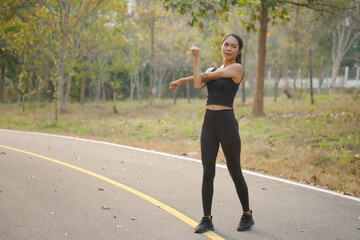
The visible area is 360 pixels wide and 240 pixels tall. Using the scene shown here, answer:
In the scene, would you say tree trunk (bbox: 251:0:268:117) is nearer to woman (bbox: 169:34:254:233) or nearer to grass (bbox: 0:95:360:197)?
grass (bbox: 0:95:360:197)

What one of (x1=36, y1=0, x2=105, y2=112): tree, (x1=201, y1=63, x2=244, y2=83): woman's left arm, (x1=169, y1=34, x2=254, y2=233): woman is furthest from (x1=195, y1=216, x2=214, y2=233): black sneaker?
(x1=36, y1=0, x2=105, y2=112): tree

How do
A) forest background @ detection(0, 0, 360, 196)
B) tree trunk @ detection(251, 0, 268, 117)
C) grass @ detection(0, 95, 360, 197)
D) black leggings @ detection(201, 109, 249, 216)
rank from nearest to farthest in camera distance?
black leggings @ detection(201, 109, 249, 216) → grass @ detection(0, 95, 360, 197) → forest background @ detection(0, 0, 360, 196) → tree trunk @ detection(251, 0, 268, 117)

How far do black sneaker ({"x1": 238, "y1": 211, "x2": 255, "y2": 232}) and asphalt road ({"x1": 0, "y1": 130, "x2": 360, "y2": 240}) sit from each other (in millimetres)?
82

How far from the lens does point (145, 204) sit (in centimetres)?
589

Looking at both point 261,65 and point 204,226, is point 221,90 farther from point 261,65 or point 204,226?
point 261,65

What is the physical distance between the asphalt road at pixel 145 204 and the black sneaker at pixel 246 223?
82mm

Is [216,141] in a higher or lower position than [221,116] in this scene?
lower

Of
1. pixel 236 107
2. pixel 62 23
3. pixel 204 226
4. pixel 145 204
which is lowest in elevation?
pixel 145 204

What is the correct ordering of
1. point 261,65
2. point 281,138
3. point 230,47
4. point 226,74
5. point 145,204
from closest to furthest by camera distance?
1. point 226,74
2. point 230,47
3. point 145,204
4. point 281,138
5. point 261,65

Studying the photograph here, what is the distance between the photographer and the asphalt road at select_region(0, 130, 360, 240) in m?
4.75

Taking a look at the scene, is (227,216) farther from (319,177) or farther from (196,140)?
(196,140)

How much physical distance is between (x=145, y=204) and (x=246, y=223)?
1.66m

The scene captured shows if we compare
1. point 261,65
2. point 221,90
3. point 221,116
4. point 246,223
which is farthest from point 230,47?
point 261,65

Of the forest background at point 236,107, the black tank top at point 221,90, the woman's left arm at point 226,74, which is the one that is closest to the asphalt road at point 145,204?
the forest background at point 236,107
